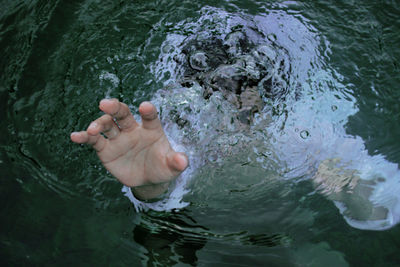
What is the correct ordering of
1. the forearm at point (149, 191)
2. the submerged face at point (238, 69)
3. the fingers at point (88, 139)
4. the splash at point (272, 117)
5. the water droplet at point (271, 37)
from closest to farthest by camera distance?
the fingers at point (88, 139) → the forearm at point (149, 191) → the splash at point (272, 117) → the submerged face at point (238, 69) → the water droplet at point (271, 37)

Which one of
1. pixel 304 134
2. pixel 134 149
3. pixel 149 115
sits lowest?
pixel 304 134

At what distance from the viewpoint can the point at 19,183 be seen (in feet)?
4.64

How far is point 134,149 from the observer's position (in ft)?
3.80

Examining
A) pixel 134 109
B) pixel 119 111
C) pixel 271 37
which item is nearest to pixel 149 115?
pixel 119 111

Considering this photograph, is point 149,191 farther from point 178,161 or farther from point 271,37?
point 271,37

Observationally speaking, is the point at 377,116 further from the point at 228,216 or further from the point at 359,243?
the point at 228,216

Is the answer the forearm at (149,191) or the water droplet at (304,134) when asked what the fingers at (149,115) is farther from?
the water droplet at (304,134)

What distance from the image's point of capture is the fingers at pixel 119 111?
3.43ft

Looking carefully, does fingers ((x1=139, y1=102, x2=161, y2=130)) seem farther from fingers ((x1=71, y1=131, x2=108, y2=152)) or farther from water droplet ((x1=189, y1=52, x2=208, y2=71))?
water droplet ((x1=189, y1=52, x2=208, y2=71))

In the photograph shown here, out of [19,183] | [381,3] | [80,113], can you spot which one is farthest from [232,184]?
[381,3]

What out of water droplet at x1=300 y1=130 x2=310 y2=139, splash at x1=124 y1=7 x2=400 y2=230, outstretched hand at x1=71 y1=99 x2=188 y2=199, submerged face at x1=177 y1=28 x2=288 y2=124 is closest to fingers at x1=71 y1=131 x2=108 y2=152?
outstretched hand at x1=71 y1=99 x2=188 y2=199

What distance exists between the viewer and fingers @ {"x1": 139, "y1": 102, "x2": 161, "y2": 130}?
1054 mm

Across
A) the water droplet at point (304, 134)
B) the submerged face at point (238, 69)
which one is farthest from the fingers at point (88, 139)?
the water droplet at point (304, 134)

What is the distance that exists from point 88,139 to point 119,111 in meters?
0.12
